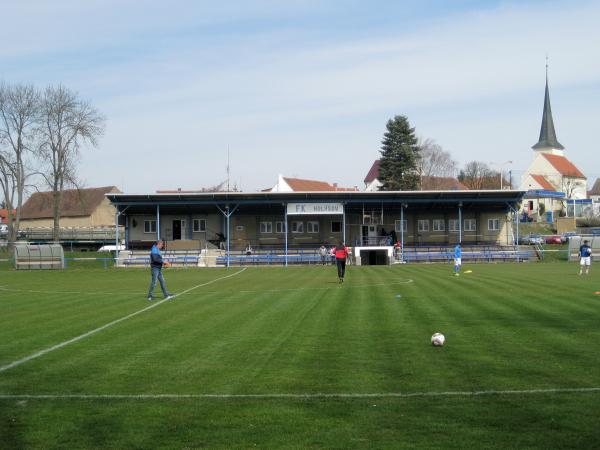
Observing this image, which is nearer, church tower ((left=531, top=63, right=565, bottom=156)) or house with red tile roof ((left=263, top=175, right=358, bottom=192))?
house with red tile roof ((left=263, top=175, right=358, bottom=192))

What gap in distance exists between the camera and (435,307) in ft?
61.2

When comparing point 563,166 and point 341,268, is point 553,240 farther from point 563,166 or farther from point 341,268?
point 563,166

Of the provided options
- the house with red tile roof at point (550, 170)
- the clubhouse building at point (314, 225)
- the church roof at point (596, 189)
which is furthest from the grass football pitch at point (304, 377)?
the church roof at point (596, 189)

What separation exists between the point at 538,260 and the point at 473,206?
32.6 ft

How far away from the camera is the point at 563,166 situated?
139m

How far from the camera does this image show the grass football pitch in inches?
289

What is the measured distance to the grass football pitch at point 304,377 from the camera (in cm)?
735

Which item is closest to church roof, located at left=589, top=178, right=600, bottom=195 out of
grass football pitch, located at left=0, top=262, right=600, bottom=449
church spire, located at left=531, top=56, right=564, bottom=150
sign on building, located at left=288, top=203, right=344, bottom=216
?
church spire, located at left=531, top=56, right=564, bottom=150

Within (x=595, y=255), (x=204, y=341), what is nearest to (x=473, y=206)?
(x=595, y=255)

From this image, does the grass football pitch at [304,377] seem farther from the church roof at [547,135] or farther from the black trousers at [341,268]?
the church roof at [547,135]

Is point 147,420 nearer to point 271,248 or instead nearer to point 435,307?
point 435,307

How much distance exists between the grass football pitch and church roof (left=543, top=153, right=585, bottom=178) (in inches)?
4959

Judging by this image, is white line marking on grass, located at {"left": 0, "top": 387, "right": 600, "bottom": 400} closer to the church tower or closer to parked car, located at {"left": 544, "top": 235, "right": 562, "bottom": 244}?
parked car, located at {"left": 544, "top": 235, "right": 562, "bottom": 244}

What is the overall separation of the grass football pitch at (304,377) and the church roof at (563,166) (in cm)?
12596
